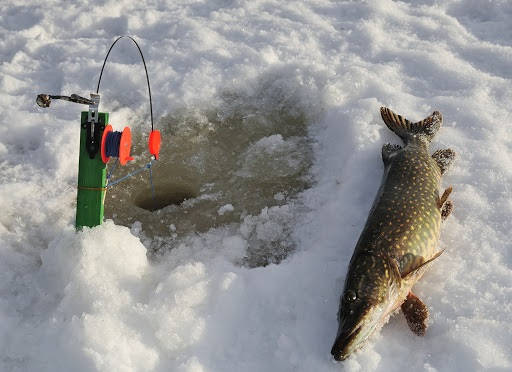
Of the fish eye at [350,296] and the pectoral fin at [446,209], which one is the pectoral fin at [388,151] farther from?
the fish eye at [350,296]

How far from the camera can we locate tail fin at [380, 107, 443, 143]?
3.63 meters

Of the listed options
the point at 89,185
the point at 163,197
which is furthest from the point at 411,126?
the point at 89,185

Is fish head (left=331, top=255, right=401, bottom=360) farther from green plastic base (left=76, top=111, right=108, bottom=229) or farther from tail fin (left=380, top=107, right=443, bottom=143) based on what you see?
green plastic base (left=76, top=111, right=108, bottom=229)

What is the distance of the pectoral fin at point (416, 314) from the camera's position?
8.07ft

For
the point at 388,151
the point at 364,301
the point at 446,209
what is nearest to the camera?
the point at 364,301

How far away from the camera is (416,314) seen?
8.18 feet

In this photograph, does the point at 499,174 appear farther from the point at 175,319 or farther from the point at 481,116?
the point at 175,319

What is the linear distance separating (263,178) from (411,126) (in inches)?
48.3

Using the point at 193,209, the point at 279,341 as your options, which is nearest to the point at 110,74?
the point at 193,209

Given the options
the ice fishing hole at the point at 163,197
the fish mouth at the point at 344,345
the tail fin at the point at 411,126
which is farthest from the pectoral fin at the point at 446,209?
the ice fishing hole at the point at 163,197

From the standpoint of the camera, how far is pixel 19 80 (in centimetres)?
441

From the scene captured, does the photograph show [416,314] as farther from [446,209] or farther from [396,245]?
[446,209]

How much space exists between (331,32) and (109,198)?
298cm

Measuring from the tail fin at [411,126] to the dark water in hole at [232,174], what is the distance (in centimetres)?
66
